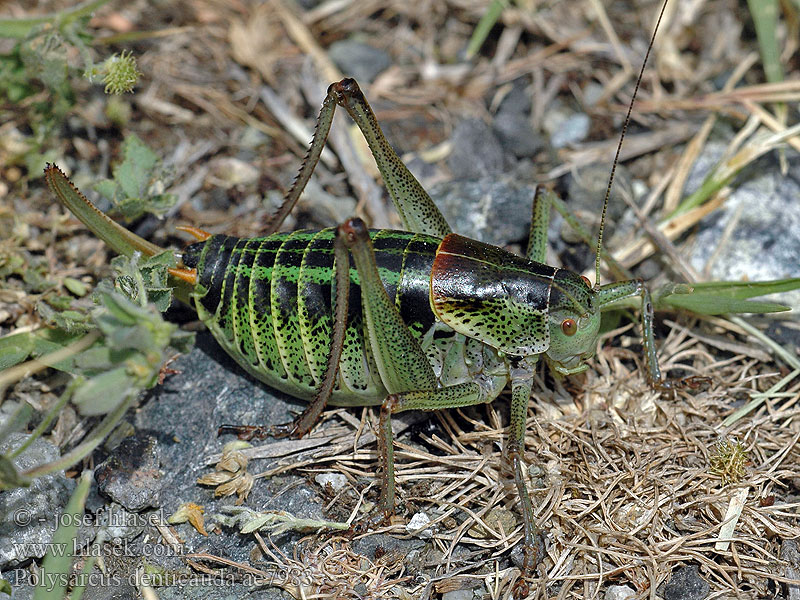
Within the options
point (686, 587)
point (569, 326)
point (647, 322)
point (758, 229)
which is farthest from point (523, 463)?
point (758, 229)

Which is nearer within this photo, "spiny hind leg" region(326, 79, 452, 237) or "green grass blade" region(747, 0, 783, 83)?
"spiny hind leg" region(326, 79, 452, 237)

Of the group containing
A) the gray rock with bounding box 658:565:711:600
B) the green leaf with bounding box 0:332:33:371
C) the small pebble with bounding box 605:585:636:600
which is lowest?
the gray rock with bounding box 658:565:711:600

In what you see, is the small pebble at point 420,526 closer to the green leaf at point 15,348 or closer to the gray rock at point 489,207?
the gray rock at point 489,207

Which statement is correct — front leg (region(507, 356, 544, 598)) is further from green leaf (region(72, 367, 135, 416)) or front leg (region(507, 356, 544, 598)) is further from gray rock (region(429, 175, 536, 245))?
green leaf (region(72, 367, 135, 416))

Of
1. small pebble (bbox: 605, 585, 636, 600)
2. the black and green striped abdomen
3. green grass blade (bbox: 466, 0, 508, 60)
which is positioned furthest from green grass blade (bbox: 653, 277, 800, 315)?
green grass blade (bbox: 466, 0, 508, 60)

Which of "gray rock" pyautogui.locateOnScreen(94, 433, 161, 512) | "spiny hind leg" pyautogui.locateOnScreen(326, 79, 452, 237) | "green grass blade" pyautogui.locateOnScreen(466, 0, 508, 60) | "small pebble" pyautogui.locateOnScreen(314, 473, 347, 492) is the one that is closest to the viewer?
"gray rock" pyautogui.locateOnScreen(94, 433, 161, 512)

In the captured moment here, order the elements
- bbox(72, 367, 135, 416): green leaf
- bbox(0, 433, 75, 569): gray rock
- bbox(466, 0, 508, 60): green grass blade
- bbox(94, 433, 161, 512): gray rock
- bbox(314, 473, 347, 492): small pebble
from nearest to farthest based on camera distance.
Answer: bbox(72, 367, 135, 416): green leaf → bbox(0, 433, 75, 569): gray rock → bbox(94, 433, 161, 512): gray rock → bbox(314, 473, 347, 492): small pebble → bbox(466, 0, 508, 60): green grass blade
